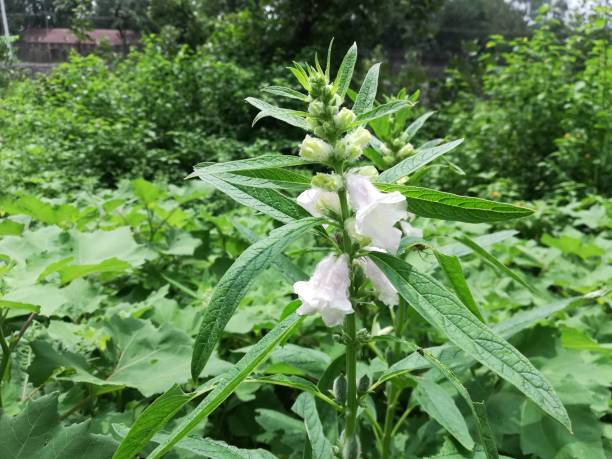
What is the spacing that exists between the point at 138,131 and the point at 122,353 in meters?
4.67

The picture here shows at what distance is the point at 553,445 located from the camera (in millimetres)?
1028

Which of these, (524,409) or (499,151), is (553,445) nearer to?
(524,409)

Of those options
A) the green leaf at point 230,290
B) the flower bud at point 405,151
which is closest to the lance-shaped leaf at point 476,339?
the green leaf at point 230,290

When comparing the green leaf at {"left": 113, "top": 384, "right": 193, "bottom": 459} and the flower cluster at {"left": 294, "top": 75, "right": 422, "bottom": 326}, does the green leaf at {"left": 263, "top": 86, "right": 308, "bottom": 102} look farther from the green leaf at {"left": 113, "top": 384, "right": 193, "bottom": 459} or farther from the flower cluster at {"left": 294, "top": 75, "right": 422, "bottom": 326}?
the green leaf at {"left": 113, "top": 384, "right": 193, "bottom": 459}

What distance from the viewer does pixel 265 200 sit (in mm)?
693

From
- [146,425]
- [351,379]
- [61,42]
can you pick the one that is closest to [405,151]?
[351,379]

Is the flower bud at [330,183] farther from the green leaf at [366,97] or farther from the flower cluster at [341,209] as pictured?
the green leaf at [366,97]

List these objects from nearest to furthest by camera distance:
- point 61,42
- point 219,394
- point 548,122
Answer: point 219,394, point 548,122, point 61,42

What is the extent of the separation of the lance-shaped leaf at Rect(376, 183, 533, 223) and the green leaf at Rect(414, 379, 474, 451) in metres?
0.37

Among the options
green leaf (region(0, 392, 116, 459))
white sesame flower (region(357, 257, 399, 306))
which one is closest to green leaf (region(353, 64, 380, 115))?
white sesame flower (region(357, 257, 399, 306))

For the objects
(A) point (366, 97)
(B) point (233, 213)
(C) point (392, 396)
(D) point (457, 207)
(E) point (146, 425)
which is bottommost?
(B) point (233, 213)

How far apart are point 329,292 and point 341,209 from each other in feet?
0.41

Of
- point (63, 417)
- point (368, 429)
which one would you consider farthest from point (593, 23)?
point (63, 417)

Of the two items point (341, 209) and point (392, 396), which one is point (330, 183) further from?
point (392, 396)
